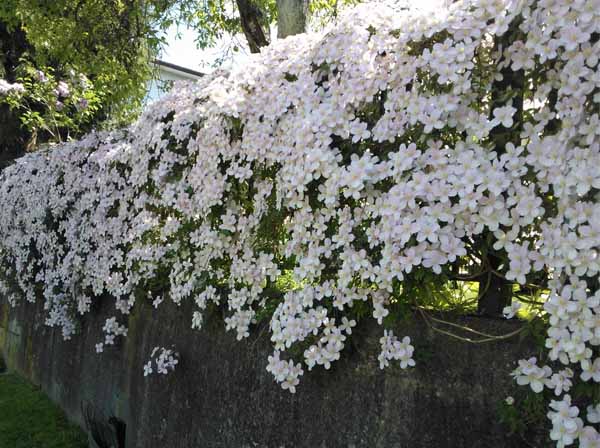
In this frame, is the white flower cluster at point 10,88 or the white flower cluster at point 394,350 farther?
the white flower cluster at point 10,88

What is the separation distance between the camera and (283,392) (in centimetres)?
260

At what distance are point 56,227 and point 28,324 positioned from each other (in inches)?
67.9

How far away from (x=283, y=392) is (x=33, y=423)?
333 cm

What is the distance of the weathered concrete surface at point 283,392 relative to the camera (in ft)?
6.23

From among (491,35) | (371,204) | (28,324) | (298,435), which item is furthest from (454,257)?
(28,324)

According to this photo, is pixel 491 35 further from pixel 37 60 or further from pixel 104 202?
pixel 37 60

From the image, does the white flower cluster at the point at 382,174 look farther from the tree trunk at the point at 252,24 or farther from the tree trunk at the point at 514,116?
the tree trunk at the point at 252,24

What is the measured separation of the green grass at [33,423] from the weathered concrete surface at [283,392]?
0.77 ft

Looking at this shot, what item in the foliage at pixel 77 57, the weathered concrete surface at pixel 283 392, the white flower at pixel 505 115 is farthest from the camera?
the foliage at pixel 77 57

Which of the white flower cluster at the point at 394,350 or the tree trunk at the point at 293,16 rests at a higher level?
the tree trunk at the point at 293,16

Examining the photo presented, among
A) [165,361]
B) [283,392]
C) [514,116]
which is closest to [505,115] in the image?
[514,116]

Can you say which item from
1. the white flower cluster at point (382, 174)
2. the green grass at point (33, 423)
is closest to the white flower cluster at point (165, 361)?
the white flower cluster at point (382, 174)

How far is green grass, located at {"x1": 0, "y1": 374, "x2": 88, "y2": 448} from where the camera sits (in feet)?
14.6

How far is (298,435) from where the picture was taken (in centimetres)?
248
